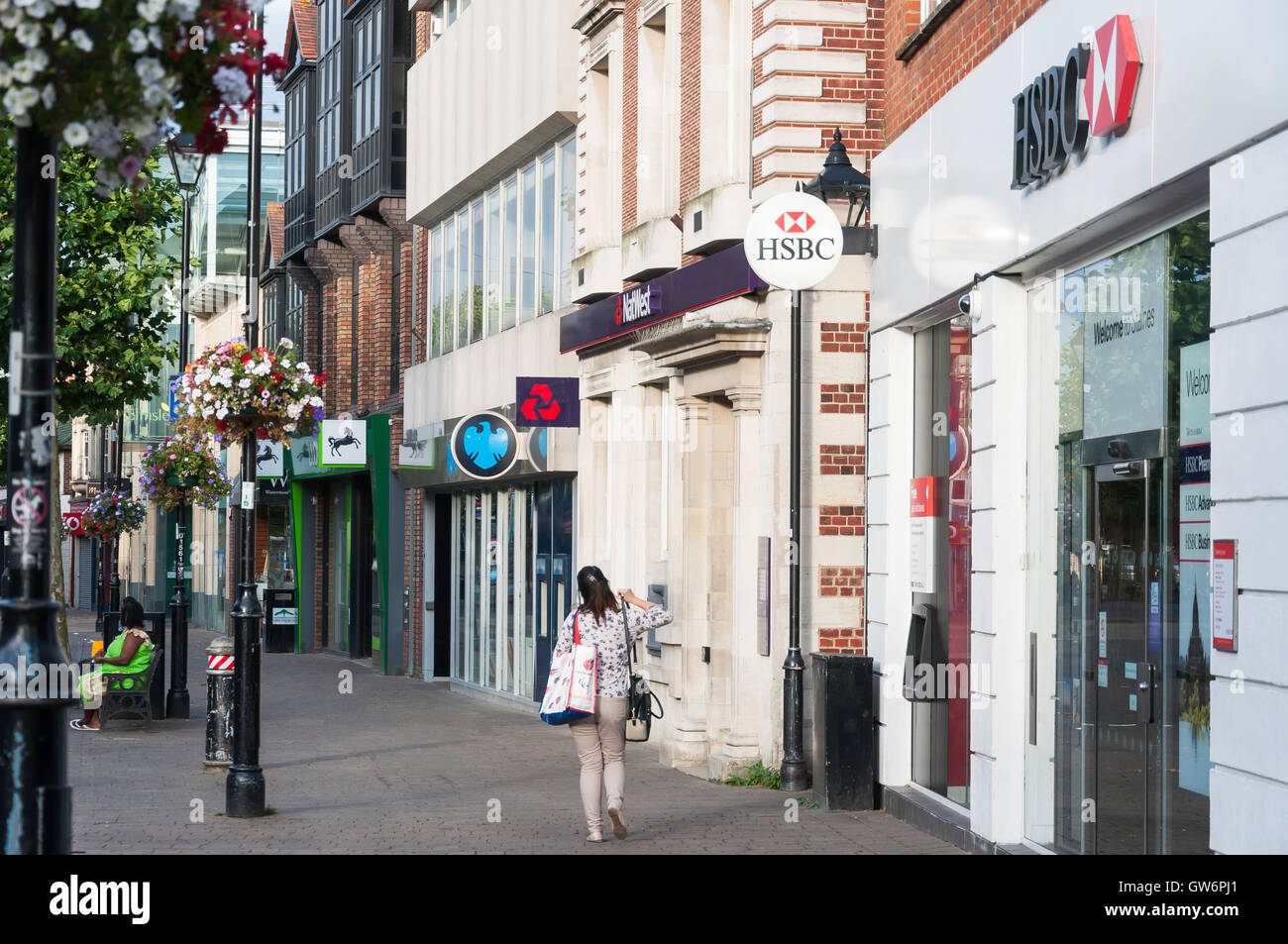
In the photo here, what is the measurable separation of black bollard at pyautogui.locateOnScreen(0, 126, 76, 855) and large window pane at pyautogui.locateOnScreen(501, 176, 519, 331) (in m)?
19.3

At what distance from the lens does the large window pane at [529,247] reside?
23406 millimetres

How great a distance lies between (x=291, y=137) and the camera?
39.0 m

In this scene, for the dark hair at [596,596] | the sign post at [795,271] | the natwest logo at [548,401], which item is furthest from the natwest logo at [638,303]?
the dark hair at [596,596]

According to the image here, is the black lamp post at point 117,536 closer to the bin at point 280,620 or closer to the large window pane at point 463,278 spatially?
the bin at point 280,620

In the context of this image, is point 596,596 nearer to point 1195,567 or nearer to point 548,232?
point 1195,567

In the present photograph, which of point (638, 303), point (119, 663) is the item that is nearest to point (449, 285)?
point (119, 663)

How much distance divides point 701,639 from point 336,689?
38.8 ft

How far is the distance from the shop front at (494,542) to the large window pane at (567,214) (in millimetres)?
1784

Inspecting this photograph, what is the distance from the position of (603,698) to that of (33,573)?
677cm

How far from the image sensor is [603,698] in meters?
11.5

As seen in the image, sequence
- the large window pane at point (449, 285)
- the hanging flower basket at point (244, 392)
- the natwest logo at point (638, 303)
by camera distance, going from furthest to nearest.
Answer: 1. the large window pane at point (449, 285)
2. the natwest logo at point (638, 303)
3. the hanging flower basket at point (244, 392)

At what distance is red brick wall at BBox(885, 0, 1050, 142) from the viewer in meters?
10.6

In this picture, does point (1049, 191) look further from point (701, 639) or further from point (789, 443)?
point (701, 639)
